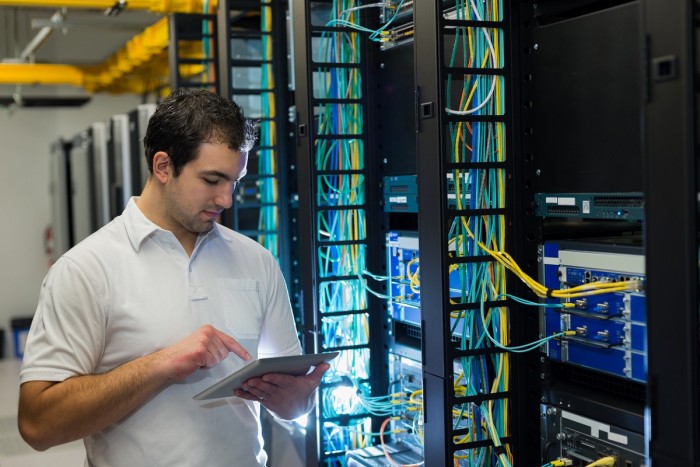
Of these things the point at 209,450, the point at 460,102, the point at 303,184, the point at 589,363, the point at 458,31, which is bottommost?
the point at 209,450

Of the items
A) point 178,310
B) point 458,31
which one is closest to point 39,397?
point 178,310

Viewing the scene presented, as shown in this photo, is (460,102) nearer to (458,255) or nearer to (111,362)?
(458,255)

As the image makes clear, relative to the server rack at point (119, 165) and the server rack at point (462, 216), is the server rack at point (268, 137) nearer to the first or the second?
the server rack at point (462, 216)

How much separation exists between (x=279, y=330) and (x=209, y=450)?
0.98 ft

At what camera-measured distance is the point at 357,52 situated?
2.40 meters

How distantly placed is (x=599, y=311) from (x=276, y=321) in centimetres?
66

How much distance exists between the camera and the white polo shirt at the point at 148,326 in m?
1.36

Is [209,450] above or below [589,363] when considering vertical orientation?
below

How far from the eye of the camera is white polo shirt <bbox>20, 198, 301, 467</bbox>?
4.46 ft

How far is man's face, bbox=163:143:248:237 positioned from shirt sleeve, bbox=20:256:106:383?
0.20 m

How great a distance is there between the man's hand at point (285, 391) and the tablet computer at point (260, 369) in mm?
21

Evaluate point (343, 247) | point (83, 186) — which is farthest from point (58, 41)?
point (343, 247)

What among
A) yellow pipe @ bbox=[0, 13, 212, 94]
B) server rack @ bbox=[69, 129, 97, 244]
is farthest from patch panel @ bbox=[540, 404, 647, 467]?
server rack @ bbox=[69, 129, 97, 244]

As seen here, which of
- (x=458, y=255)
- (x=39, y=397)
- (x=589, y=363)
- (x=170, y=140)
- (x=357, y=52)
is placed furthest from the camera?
(x=357, y=52)
